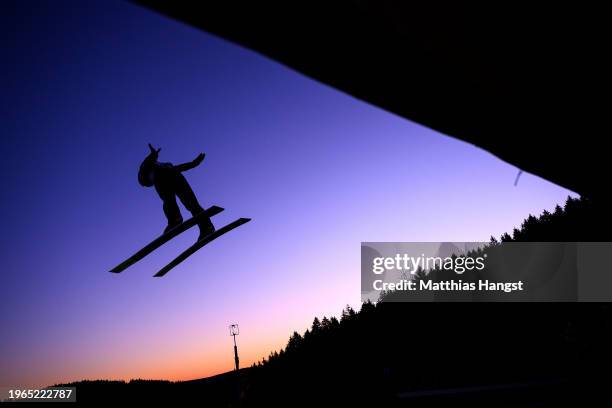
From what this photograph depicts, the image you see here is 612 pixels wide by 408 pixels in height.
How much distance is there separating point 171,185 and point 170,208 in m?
0.35

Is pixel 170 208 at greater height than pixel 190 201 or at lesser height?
lesser

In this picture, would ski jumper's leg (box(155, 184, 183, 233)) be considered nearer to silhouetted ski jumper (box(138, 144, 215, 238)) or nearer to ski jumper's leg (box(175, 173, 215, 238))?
silhouetted ski jumper (box(138, 144, 215, 238))

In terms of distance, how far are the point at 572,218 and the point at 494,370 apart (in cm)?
1602

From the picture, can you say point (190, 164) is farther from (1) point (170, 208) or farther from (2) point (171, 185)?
(1) point (170, 208)

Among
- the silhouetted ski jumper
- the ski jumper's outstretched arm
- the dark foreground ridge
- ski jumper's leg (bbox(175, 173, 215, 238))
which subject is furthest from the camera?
the dark foreground ridge

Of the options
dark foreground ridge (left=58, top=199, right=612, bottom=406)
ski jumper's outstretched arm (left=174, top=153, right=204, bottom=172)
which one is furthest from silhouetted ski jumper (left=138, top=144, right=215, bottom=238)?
dark foreground ridge (left=58, top=199, right=612, bottom=406)

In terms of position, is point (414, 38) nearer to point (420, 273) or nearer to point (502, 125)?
point (502, 125)

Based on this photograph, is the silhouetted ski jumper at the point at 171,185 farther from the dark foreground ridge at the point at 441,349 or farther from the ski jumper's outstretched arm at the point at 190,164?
the dark foreground ridge at the point at 441,349

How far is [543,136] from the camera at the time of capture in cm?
153

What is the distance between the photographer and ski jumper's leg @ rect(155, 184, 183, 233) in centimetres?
533

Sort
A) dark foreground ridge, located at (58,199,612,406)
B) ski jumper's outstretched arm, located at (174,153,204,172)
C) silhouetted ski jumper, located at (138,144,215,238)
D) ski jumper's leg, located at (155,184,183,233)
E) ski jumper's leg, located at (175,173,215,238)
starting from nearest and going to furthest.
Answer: silhouetted ski jumper, located at (138,144,215,238) → ski jumper's outstretched arm, located at (174,153,204,172) → ski jumper's leg, located at (155,184,183,233) → ski jumper's leg, located at (175,173,215,238) → dark foreground ridge, located at (58,199,612,406)

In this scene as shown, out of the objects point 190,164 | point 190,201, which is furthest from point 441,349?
point 190,164

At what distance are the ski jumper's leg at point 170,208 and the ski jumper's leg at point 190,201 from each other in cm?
13

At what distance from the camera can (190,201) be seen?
18.2 feet
